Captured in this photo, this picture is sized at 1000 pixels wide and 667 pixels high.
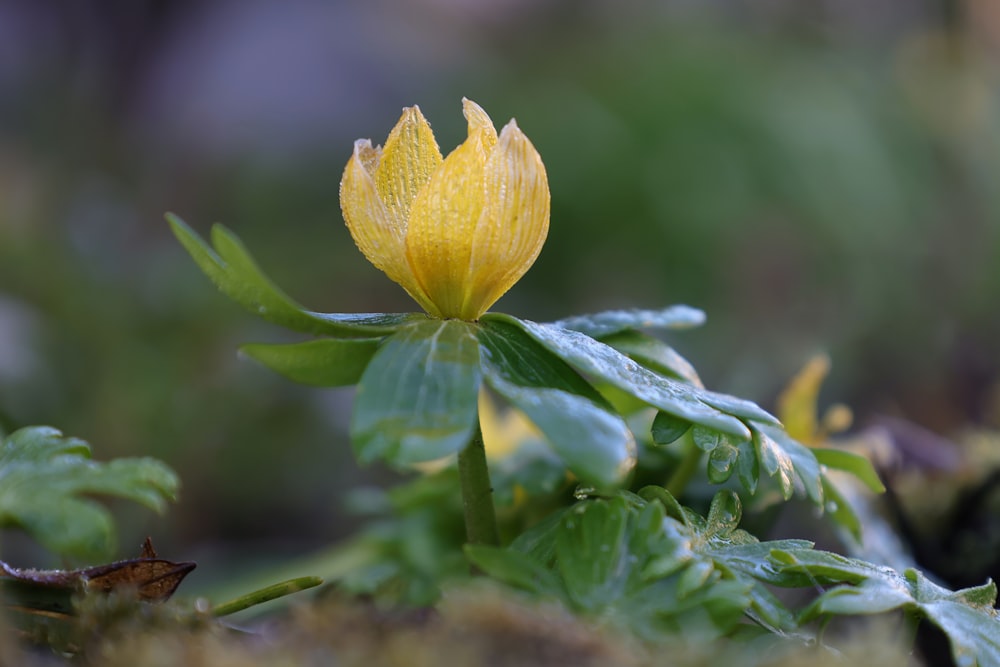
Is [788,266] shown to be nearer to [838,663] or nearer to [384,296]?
[384,296]

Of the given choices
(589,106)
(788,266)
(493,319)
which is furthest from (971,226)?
(493,319)

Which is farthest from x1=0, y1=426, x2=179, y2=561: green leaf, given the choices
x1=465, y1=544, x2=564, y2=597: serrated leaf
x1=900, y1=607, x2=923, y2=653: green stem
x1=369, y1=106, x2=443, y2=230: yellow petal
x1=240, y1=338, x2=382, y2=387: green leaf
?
x1=900, y1=607, x2=923, y2=653: green stem

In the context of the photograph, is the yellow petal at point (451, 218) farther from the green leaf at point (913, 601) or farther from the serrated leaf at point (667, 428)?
the green leaf at point (913, 601)

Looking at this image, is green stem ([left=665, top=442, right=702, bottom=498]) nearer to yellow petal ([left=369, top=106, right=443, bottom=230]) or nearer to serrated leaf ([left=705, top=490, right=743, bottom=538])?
serrated leaf ([left=705, top=490, right=743, bottom=538])

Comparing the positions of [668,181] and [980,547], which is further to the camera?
[668,181]

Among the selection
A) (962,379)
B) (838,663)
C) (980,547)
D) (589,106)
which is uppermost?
(589,106)

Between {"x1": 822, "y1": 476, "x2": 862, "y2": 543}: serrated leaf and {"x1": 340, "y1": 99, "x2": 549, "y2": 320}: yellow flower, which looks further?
{"x1": 822, "y1": 476, "x2": 862, "y2": 543}: serrated leaf

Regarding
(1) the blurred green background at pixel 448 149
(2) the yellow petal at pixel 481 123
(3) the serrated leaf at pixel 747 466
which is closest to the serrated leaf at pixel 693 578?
(3) the serrated leaf at pixel 747 466
